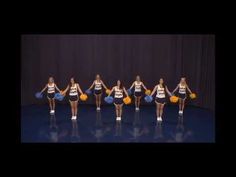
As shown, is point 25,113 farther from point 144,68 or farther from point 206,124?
point 206,124

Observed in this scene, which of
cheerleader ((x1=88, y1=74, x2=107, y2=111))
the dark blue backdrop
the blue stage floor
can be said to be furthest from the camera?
the dark blue backdrop

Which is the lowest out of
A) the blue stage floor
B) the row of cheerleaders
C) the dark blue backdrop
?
the blue stage floor

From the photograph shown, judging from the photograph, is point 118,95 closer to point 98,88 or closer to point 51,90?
point 98,88

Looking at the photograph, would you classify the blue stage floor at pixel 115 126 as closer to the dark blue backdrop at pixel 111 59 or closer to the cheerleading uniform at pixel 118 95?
the cheerleading uniform at pixel 118 95

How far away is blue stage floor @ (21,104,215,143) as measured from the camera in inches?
354

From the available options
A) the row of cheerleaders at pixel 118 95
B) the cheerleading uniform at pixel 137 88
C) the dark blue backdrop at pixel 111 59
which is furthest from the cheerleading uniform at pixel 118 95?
the dark blue backdrop at pixel 111 59

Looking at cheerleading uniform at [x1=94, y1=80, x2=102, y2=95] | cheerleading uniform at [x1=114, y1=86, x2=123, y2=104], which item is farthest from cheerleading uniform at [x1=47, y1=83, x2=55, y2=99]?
cheerleading uniform at [x1=114, y1=86, x2=123, y2=104]

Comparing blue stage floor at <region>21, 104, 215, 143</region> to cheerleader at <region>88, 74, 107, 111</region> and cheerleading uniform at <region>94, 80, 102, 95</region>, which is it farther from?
cheerleading uniform at <region>94, 80, 102, 95</region>

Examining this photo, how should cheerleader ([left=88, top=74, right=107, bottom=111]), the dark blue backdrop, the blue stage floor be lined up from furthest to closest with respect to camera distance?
the dark blue backdrop, cheerleader ([left=88, top=74, right=107, bottom=111]), the blue stage floor

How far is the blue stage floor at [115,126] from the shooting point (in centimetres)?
900

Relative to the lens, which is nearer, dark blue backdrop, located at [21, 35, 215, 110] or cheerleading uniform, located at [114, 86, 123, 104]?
cheerleading uniform, located at [114, 86, 123, 104]

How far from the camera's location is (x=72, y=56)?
1323 cm

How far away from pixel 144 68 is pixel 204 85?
2604 millimetres

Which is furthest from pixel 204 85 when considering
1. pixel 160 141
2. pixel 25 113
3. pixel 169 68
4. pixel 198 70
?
pixel 25 113
